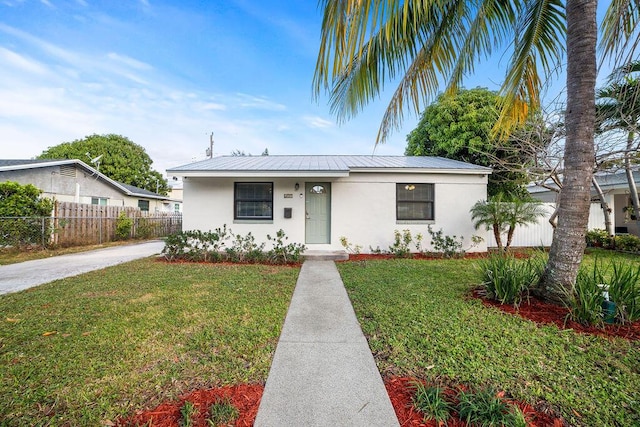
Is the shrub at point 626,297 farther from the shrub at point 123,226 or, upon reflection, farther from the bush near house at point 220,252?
the shrub at point 123,226

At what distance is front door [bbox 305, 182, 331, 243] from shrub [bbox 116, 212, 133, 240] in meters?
9.86

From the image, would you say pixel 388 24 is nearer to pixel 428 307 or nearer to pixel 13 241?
pixel 428 307

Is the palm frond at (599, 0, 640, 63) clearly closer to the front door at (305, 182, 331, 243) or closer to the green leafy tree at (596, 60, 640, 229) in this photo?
the green leafy tree at (596, 60, 640, 229)

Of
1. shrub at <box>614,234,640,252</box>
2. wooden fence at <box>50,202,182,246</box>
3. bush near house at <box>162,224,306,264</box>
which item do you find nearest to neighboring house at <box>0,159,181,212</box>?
wooden fence at <box>50,202,182,246</box>

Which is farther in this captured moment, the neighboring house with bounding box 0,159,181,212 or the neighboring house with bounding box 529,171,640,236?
the neighboring house with bounding box 0,159,181,212

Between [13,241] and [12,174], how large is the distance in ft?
19.9

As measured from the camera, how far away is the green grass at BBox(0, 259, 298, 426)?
2.02 metres

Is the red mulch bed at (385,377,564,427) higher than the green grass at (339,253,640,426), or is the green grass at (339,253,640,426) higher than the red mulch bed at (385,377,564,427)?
the green grass at (339,253,640,426)

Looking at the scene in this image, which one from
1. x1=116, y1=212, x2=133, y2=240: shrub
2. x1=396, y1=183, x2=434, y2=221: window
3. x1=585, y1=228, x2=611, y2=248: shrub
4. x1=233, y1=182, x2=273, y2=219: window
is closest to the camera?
x1=233, y1=182, x2=273, y2=219: window

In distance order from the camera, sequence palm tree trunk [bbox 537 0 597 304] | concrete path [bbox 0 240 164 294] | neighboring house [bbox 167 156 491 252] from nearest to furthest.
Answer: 1. palm tree trunk [bbox 537 0 597 304]
2. concrete path [bbox 0 240 164 294]
3. neighboring house [bbox 167 156 491 252]

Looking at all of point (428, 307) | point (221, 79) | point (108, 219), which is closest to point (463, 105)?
point (221, 79)

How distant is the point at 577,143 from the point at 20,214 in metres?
14.8

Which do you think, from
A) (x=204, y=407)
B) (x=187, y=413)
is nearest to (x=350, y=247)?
(x=204, y=407)

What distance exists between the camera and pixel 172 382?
7.29 ft
